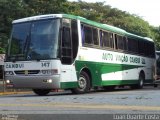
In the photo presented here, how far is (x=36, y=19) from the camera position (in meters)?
19.6

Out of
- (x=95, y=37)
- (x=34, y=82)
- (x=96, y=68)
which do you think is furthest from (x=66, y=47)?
(x=96, y=68)

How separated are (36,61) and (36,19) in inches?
71.3

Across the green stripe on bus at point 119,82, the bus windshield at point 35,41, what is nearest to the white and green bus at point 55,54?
the bus windshield at point 35,41

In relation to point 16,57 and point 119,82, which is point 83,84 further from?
point 119,82

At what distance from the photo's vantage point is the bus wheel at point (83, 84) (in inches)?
799

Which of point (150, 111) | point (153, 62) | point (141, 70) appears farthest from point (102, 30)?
point (150, 111)

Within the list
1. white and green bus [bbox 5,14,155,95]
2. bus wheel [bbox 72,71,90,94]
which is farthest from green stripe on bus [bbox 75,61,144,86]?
bus wheel [bbox 72,71,90,94]

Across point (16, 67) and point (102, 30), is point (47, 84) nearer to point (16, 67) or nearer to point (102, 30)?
point (16, 67)

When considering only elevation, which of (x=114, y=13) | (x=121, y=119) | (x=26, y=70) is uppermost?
(x=114, y=13)

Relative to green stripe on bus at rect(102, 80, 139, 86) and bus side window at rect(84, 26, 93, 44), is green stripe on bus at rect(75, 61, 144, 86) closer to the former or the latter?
green stripe on bus at rect(102, 80, 139, 86)

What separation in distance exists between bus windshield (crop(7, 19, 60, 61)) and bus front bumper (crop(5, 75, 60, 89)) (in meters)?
0.80

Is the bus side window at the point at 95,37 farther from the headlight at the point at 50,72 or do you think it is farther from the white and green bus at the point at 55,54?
the headlight at the point at 50,72

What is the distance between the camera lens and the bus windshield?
62.2ft

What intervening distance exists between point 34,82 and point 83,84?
2.48m
